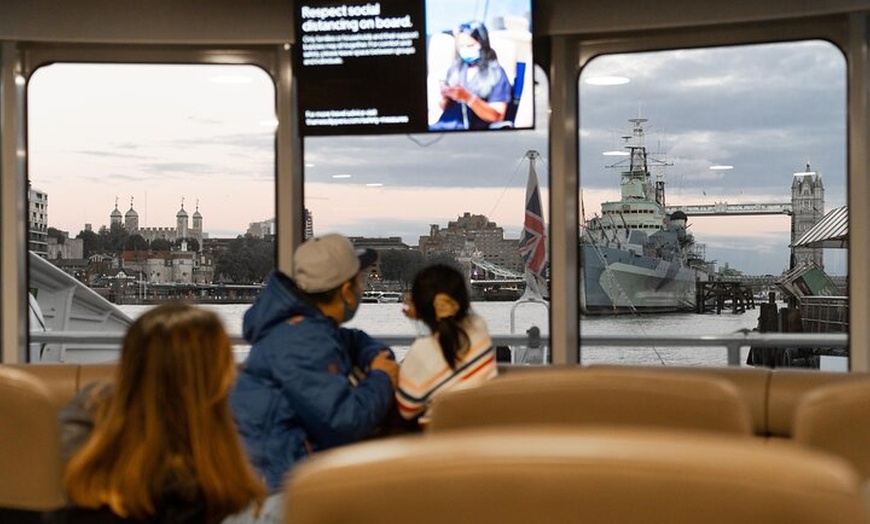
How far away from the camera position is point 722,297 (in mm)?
5387

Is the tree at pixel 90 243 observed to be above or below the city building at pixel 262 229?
below

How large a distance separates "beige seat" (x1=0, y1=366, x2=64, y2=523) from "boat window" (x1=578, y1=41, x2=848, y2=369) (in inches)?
129

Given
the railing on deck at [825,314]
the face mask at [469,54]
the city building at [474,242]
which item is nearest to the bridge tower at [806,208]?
the railing on deck at [825,314]

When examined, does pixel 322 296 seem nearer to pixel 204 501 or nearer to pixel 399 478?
pixel 204 501

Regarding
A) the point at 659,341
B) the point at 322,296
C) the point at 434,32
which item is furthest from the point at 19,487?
the point at 659,341

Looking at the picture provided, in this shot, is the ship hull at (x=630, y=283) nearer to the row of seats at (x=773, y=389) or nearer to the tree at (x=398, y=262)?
the tree at (x=398, y=262)

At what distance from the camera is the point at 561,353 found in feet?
17.5

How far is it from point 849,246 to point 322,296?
2.81m

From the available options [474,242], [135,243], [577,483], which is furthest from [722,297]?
[577,483]

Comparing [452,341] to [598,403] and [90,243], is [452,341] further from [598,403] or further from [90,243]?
[90,243]

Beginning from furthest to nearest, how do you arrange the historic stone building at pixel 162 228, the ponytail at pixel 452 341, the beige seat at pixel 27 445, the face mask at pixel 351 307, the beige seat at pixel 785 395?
the historic stone building at pixel 162 228, the beige seat at pixel 785 395, the ponytail at pixel 452 341, the face mask at pixel 351 307, the beige seat at pixel 27 445

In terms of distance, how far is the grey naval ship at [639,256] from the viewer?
17.7 ft

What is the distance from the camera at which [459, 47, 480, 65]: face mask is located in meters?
5.07

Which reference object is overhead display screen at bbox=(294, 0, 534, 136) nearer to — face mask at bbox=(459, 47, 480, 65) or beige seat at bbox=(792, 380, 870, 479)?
face mask at bbox=(459, 47, 480, 65)
